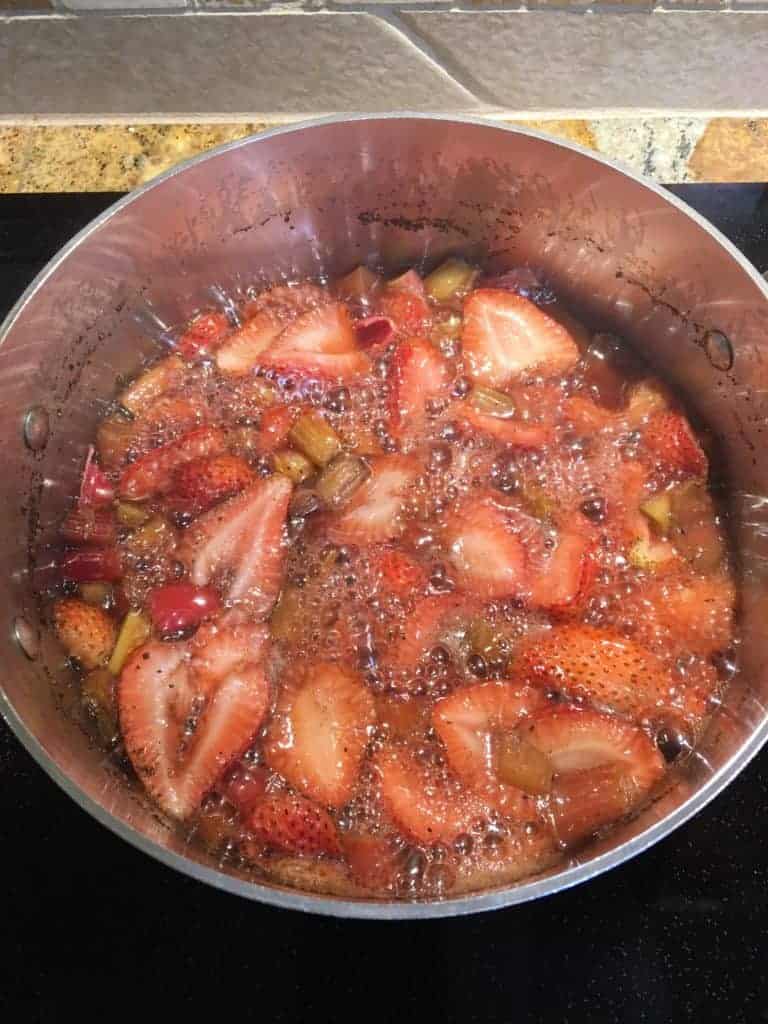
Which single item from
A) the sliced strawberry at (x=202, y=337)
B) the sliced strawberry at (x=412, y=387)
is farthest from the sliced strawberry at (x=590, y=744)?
the sliced strawberry at (x=202, y=337)

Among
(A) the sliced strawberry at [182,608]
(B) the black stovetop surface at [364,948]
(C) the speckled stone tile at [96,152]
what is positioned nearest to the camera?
(B) the black stovetop surface at [364,948]

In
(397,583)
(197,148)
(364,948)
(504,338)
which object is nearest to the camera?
(364,948)

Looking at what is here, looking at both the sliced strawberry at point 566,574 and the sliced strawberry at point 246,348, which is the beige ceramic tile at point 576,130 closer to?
the sliced strawberry at point 246,348

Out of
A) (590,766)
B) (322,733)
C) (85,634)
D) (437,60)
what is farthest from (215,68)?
(590,766)

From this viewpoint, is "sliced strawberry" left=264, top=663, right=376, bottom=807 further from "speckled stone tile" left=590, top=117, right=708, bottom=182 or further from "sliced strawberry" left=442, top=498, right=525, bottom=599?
"speckled stone tile" left=590, top=117, right=708, bottom=182

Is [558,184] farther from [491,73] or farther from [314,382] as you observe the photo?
[314,382]

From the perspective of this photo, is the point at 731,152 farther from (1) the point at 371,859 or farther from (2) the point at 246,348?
(1) the point at 371,859

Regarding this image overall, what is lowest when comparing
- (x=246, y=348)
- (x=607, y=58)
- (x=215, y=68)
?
(x=246, y=348)

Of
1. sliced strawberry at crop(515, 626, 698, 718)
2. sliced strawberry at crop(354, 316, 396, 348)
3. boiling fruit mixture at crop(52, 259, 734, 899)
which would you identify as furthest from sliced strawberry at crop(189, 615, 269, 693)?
sliced strawberry at crop(354, 316, 396, 348)
